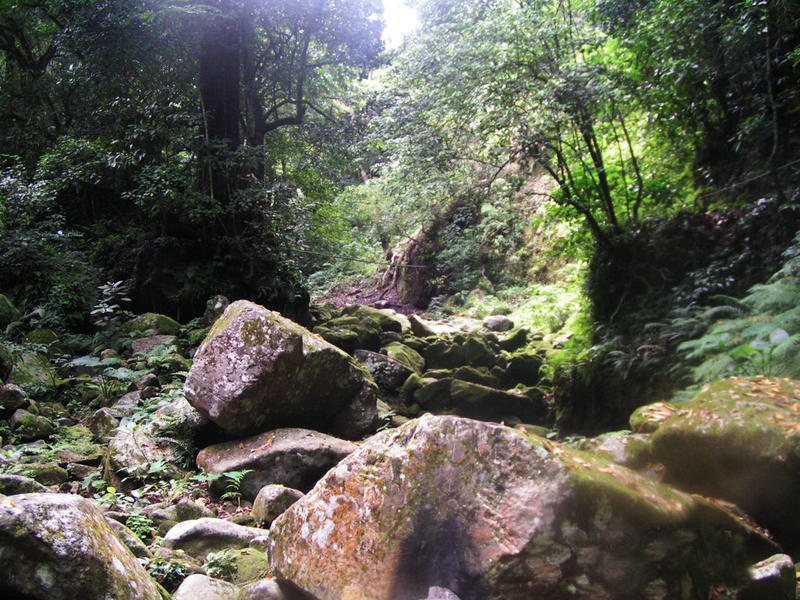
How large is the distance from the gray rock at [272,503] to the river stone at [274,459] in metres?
0.71

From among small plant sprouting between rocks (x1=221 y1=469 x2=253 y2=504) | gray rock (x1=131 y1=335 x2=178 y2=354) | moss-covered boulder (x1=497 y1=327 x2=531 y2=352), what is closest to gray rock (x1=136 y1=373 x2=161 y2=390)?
gray rock (x1=131 y1=335 x2=178 y2=354)

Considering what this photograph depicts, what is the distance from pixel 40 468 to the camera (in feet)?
14.3

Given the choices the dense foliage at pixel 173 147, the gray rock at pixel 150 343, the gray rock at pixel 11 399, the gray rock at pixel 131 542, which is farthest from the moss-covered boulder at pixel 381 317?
the gray rock at pixel 131 542

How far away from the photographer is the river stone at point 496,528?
2.38 m

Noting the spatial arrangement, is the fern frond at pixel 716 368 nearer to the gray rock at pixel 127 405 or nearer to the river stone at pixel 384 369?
the river stone at pixel 384 369

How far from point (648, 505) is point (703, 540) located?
37 cm

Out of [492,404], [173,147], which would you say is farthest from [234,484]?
[173,147]

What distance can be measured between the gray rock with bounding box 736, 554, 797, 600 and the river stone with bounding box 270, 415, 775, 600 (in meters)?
0.06

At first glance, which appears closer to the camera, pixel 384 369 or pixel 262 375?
pixel 262 375

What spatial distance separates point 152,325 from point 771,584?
29.6ft

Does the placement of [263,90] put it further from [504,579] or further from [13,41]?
[504,579]

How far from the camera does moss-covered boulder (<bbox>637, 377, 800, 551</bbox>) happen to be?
2.86 metres

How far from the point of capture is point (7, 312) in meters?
8.34

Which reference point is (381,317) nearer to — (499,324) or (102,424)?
(499,324)
